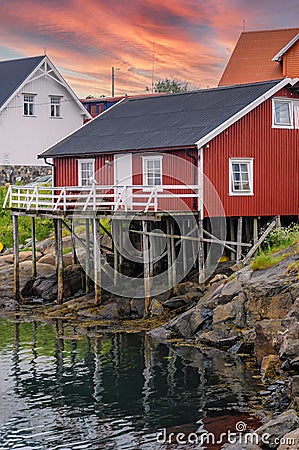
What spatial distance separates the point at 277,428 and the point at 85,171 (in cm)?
1959

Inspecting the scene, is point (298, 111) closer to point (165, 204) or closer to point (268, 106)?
point (268, 106)

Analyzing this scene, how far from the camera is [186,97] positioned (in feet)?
117


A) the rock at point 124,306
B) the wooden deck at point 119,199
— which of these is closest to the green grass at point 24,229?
the wooden deck at point 119,199

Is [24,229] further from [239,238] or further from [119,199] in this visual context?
[239,238]

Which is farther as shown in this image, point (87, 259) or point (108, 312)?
point (87, 259)

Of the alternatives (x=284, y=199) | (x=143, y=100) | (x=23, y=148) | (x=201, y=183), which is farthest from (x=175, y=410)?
(x=23, y=148)

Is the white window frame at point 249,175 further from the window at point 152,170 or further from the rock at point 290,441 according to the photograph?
the rock at point 290,441

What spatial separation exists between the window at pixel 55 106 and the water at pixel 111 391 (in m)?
28.6

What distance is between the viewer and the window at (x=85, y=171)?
34281mm

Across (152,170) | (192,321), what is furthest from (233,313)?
(152,170)

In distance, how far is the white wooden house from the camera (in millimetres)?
52469

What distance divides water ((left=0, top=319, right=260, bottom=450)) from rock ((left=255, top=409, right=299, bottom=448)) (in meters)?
1.39

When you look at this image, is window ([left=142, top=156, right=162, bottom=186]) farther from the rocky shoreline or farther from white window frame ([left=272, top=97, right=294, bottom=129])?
white window frame ([left=272, top=97, right=294, bottom=129])

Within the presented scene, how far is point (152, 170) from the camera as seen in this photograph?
3161 cm
